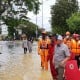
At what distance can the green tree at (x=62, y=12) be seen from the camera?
9306 cm

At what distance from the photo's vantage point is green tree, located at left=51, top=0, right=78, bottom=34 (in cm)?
9306

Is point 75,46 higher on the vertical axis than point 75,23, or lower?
higher

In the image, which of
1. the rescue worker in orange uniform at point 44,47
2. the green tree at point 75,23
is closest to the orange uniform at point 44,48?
the rescue worker in orange uniform at point 44,47

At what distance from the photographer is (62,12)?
94125 millimetres

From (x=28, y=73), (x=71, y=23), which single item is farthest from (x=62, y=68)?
(x=71, y=23)

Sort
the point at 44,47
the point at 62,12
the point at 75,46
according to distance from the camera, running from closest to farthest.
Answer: the point at 75,46 → the point at 44,47 → the point at 62,12

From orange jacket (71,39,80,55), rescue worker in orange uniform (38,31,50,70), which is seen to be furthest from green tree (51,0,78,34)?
orange jacket (71,39,80,55)

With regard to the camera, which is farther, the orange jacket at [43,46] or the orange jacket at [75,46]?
the orange jacket at [43,46]

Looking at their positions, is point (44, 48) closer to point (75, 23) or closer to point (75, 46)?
point (75, 46)

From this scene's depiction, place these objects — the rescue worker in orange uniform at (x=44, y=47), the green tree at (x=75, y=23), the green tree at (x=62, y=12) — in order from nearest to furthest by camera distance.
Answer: the rescue worker in orange uniform at (x=44, y=47) < the green tree at (x=75, y=23) < the green tree at (x=62, y=12)

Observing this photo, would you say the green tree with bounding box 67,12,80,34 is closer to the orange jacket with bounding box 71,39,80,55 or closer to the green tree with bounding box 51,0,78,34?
the green tree with bounding box 51,0,78,34

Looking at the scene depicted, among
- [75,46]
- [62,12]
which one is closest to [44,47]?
[75,46]

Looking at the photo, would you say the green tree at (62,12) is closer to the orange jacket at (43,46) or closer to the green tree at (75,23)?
the green tree at (75,23)

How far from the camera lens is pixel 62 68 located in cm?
1197
